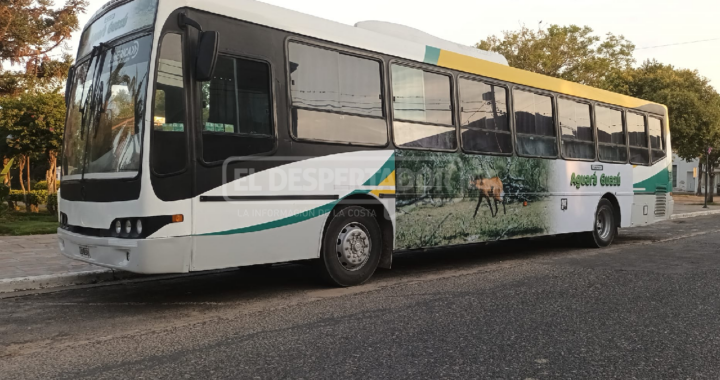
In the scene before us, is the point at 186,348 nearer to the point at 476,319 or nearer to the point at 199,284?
the point at 476,319

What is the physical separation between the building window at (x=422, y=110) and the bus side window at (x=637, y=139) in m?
5.72

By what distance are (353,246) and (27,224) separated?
38.1 ft

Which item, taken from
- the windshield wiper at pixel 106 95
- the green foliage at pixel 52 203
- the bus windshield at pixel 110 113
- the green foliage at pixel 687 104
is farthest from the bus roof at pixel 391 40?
the green foliage at pixel 687 104

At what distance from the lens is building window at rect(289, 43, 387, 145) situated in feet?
21.2

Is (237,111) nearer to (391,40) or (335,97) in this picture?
(335,97)

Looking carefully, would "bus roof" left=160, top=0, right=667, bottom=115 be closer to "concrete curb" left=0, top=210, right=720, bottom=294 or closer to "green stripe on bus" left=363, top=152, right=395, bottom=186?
"green stripe on bus" left=363, top=152, right=395, bottom=186

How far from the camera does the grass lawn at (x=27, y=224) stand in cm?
1314

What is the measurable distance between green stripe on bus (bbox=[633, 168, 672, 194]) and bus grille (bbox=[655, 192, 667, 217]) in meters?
0.12

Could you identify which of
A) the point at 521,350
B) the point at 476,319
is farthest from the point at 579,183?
the point at 521,350

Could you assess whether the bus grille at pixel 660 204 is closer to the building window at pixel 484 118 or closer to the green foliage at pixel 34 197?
the building window at pixel 484 118

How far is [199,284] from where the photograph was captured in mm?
7422

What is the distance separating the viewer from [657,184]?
1266 centimetres

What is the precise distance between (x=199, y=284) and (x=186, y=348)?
3134 millimetres

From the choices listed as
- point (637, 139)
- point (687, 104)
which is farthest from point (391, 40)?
point (687, 104)
